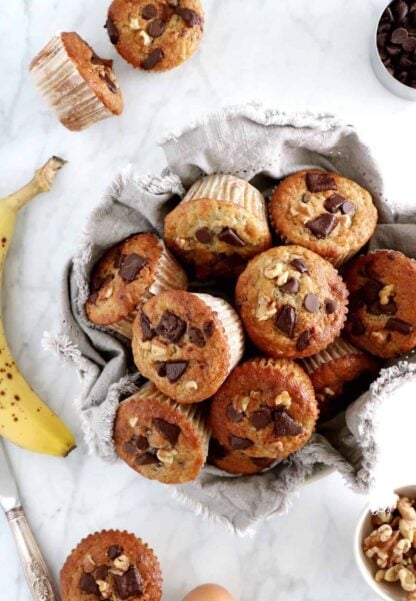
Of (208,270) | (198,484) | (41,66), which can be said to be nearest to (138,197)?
(208,270)

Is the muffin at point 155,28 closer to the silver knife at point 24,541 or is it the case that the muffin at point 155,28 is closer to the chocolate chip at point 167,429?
the chocolate chip at point 167,429

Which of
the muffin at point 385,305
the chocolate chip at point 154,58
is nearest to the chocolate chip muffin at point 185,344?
the muffin at point 385,305

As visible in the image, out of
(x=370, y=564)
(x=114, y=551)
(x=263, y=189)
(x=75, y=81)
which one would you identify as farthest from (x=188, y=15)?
(x=370, y=564)

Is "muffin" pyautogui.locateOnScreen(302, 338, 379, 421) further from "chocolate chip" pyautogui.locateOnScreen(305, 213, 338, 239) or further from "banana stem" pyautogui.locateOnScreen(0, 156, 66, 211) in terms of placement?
"banana stem" pyautogui.locateOnScreen(0, 156, 66, 211)

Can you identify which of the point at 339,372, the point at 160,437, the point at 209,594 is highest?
the point at 160,437

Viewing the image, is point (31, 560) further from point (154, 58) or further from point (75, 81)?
point (154, 58)
